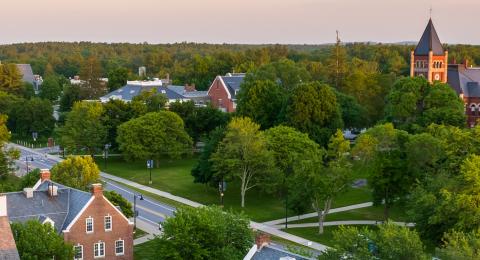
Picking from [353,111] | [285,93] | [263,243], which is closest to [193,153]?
[285,93]

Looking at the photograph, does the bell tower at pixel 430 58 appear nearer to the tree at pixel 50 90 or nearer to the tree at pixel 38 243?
the tree at pixel 38 243

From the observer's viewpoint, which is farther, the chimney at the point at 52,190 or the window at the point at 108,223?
the chimney at the point at 52,190

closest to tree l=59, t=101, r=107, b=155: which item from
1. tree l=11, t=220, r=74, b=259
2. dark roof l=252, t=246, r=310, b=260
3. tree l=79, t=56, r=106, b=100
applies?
tree l=79, t=56, r=106, b=100

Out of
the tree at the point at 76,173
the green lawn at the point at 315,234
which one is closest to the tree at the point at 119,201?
the tree at the point at 76,173

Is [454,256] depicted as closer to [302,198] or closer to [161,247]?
[161,247]

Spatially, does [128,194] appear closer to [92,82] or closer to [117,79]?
[92,82]

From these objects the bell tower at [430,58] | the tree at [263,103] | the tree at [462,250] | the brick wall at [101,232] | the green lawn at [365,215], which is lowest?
the green lawn at [365,215]

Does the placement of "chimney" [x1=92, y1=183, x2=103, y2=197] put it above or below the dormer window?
above

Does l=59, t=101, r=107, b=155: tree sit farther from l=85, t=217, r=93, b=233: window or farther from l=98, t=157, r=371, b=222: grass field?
l=85, t=217, r=93, b=233: window
